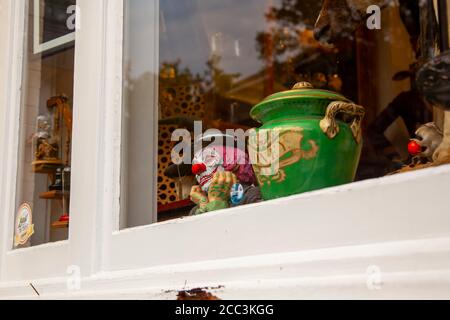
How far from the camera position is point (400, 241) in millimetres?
657

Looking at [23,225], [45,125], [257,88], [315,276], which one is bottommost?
[315,276]

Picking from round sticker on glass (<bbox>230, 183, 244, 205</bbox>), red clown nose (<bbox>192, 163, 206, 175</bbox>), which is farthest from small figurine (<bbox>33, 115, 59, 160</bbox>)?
round sticker on glass (<bbox>230, 183, 244, 205</bbox>)

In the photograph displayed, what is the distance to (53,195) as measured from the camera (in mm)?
1477

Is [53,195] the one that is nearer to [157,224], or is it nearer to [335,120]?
[157,224]

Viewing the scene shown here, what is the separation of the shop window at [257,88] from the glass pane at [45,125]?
224mm

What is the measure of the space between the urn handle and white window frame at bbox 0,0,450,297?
0.14m

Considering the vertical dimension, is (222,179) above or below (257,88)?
below

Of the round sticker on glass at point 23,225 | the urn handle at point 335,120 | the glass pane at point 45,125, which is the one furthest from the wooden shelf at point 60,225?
the urn handle at point 335,120

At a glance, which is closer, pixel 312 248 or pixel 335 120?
pixel 312 248

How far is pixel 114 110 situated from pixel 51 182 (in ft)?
1.19

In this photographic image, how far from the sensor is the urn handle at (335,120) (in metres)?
0.89

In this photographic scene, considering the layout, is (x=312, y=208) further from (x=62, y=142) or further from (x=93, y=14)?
(x=62, y=142)

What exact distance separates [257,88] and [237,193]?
1174 mm

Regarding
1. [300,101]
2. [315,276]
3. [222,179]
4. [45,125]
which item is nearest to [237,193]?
[222,179]
